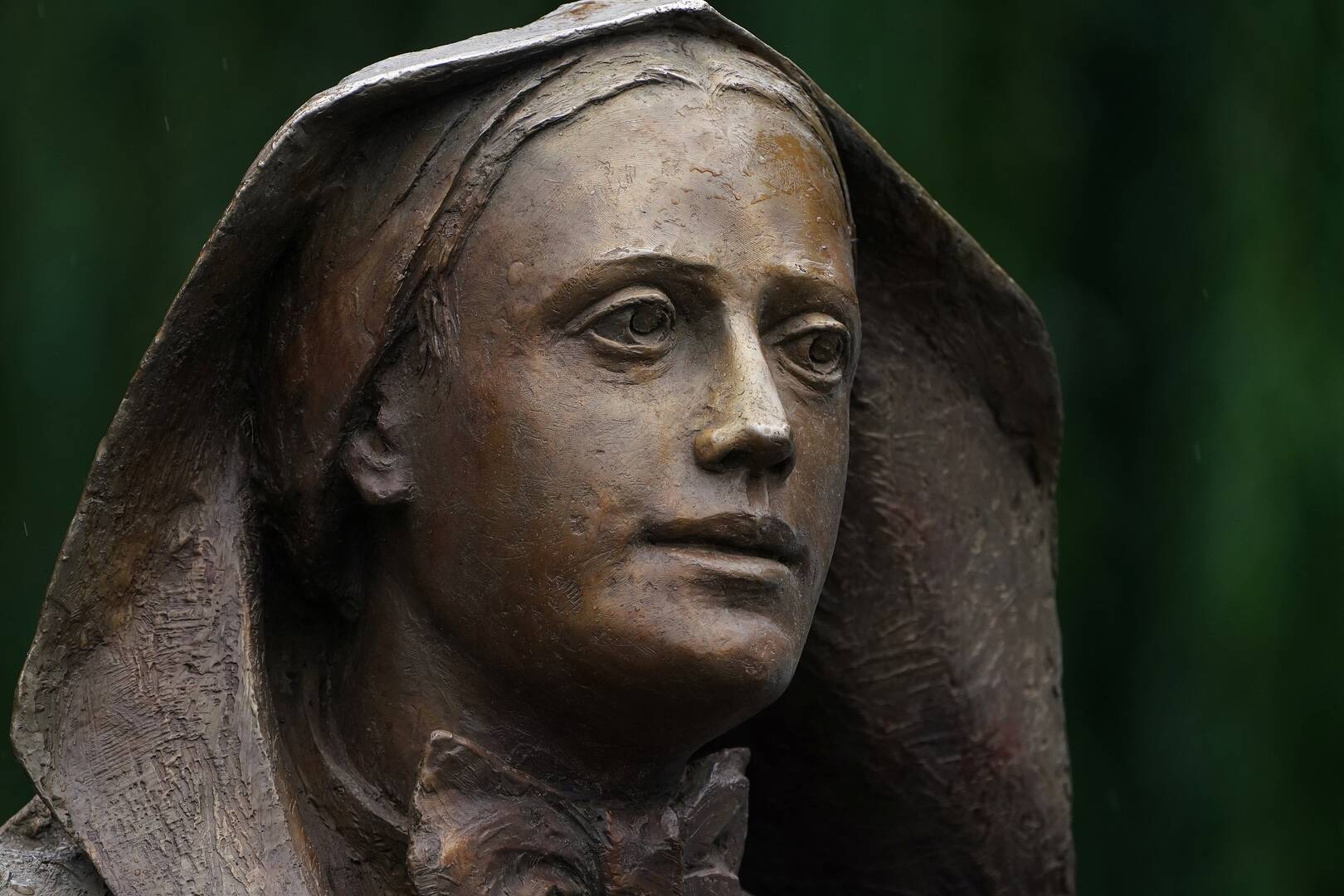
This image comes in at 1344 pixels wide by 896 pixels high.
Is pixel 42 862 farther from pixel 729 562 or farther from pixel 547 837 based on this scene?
pixel 729 562

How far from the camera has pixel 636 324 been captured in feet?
7.77

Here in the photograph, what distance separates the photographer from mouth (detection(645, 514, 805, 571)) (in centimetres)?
231

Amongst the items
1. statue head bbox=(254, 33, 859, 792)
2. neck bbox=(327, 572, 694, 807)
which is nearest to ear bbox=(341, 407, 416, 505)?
statue head bbox=(254, 33, 859, 792)

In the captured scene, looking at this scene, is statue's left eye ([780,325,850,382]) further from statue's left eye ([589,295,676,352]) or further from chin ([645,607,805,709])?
chin ([645,607,805,709])

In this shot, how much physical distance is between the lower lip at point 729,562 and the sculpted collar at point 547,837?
31 centimetres

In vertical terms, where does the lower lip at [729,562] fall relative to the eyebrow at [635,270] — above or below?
below

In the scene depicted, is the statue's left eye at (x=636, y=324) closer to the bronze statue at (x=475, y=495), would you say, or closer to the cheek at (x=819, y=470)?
the bronze statue at (x=475, y=495)

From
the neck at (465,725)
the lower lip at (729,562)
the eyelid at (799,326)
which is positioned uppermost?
the eyelid at (799,326)

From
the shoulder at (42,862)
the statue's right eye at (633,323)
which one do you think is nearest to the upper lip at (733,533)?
the statue's right eye at (633,323)

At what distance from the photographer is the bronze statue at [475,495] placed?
92.3 inches

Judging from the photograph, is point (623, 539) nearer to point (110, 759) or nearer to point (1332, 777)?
point (110, 759)

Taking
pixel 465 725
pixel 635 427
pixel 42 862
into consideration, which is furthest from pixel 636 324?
pixel 42 862

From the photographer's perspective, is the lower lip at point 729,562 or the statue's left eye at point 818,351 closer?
the lower lip at point 729,562

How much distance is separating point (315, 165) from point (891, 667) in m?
0.94
